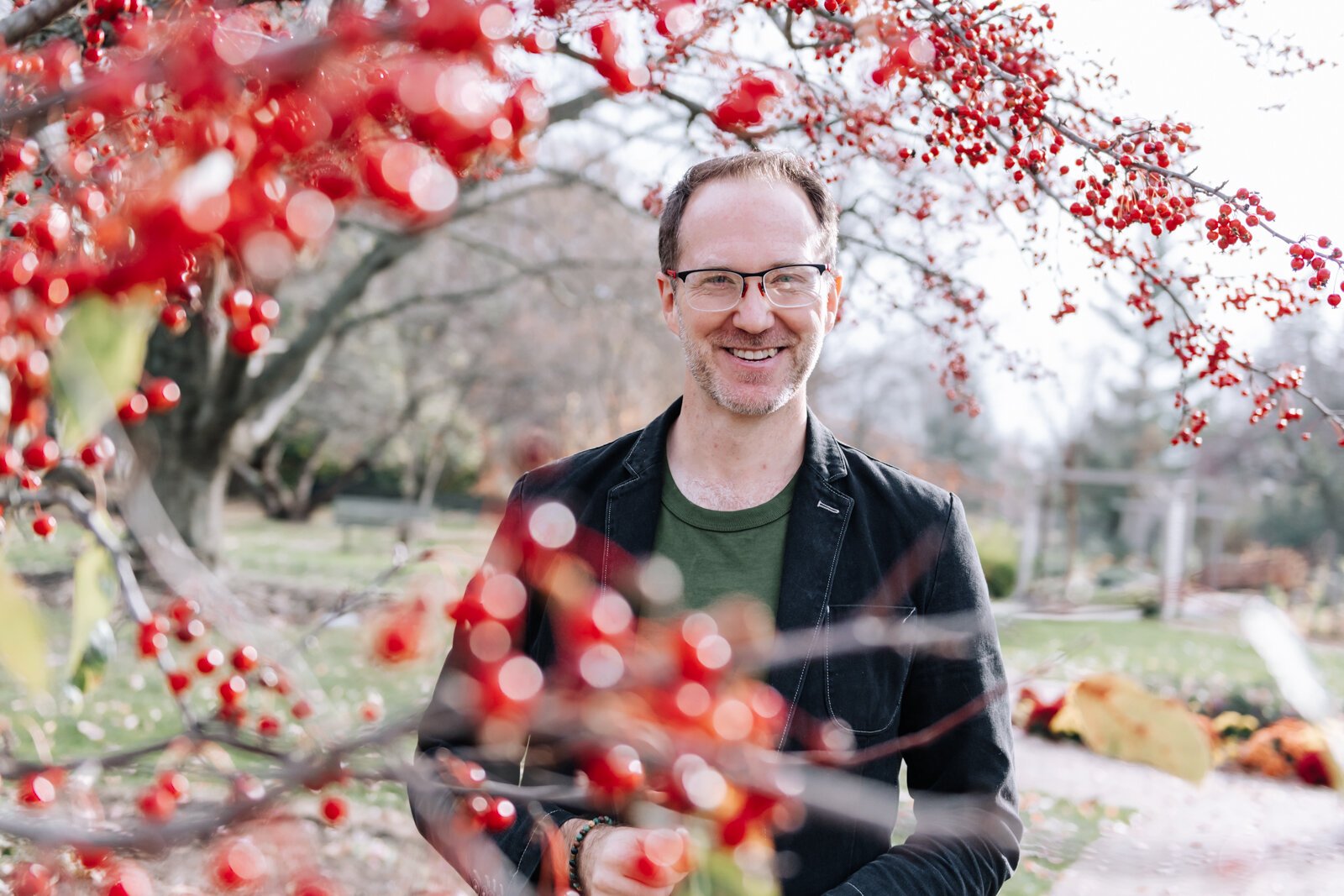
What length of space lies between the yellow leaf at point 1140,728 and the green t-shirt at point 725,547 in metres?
1.15

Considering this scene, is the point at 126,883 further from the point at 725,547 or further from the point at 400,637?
the point at 725,547

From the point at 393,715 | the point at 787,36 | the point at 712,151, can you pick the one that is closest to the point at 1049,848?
the point at 393,715

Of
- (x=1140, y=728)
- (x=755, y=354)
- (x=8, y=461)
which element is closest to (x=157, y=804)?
(x=8, y=461)

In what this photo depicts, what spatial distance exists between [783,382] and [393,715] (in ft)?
4.62

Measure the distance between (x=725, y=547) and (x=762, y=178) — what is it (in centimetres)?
73

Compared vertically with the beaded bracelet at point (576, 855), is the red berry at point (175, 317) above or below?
above

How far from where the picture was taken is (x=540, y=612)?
196cm

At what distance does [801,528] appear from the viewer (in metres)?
1.91

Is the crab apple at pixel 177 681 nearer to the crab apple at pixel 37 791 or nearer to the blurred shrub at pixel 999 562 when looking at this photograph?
the crab apple at pixel 37 791

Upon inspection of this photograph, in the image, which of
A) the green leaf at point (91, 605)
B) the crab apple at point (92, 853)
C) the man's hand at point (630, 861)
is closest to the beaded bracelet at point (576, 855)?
the man's hand at point (630, 861)

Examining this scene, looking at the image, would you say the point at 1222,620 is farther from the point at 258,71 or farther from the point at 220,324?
the point at 220,324

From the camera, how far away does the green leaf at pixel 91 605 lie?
1.14 m

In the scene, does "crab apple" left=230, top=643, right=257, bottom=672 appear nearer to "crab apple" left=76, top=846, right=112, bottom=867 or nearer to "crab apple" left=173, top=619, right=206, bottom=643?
"crab apple" left=173, top=619, right=206, bottom=643

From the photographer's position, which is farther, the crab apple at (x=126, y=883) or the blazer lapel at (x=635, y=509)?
the blazer lapel at (x=635, y=509)
